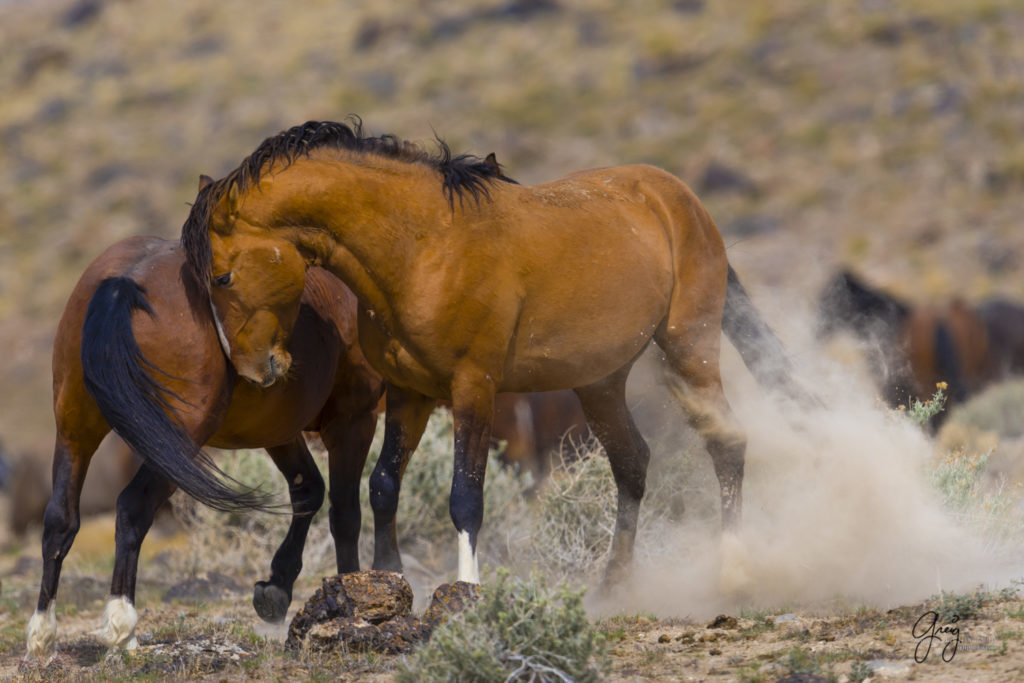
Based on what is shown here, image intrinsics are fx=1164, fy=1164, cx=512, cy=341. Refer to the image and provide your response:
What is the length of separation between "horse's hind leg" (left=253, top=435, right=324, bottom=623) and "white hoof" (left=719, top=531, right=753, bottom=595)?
231 centimetres

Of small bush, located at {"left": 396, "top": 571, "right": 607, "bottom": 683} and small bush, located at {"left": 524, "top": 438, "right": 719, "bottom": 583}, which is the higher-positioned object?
small bush, located at {"left": 524, "top": 438, "right": 719, "bottom": 583}

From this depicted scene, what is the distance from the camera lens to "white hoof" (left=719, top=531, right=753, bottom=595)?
6434 mm

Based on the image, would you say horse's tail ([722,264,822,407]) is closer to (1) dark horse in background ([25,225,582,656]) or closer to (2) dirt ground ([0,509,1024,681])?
(2) dirt ground ([0,509,1024,681])

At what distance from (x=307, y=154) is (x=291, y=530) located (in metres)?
2.27

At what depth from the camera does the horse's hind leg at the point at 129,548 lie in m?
5.11

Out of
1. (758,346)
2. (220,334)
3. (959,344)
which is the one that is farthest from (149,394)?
(959,344)

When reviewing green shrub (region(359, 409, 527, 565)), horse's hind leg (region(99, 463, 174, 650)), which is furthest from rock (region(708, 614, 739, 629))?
green shrub (region(359, 409, 527, 565))

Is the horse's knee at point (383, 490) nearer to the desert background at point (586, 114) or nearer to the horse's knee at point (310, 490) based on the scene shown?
the horse's knee at point (310, 490)

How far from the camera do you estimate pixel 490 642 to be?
3.99 meters

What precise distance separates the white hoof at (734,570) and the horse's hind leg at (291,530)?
231cm

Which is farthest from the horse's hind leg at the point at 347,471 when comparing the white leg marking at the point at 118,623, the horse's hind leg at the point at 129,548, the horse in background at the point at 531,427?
the horse in background at the point at 531,427

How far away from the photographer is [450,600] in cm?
470

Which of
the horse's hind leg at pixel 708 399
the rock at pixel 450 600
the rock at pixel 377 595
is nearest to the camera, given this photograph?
the rock at pixel 450 600

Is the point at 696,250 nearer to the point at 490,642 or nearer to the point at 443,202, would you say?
the point at 443,202
